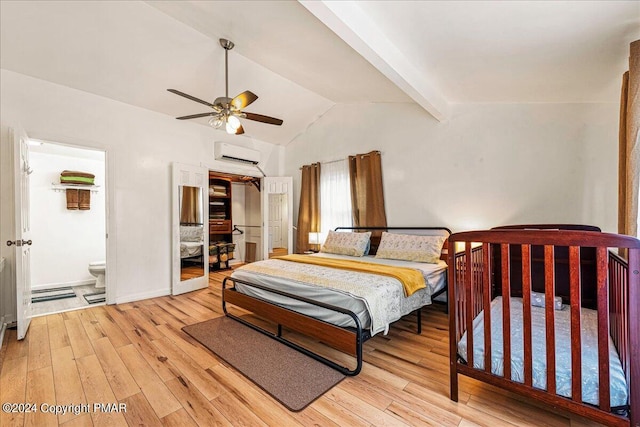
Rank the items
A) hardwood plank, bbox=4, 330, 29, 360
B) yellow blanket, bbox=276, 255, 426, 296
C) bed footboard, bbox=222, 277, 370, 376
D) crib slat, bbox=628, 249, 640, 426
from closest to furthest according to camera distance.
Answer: crib slat, bbox=628, 249, 640, 426 < bed footboard, bbox=222, 277, 370, 376 < hardwood plank, bbox=4, 330, 29, 360 < yellow blanket, bbox=276, 255, 426, 296

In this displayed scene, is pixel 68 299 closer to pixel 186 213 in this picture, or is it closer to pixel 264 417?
pixel 186 213

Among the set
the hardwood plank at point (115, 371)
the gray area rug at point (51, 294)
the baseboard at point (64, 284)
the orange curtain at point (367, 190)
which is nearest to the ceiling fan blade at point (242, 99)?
the orange curtain at point (367, 190)

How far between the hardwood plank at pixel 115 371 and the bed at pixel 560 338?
7.26ft

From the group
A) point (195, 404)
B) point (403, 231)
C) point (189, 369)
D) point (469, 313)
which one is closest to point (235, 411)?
point (195, 404)

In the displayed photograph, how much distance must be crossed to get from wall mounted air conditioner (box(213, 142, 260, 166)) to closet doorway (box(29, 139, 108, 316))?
1.72 meters

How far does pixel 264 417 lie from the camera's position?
171cm

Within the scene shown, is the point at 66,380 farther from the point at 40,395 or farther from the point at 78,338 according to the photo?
the point at 78,338

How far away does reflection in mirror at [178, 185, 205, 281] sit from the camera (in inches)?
178

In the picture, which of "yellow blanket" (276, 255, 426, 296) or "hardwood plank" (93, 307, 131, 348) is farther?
"hardwood plank" (93, 307, 131, 348)

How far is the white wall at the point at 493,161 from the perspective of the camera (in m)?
2.87

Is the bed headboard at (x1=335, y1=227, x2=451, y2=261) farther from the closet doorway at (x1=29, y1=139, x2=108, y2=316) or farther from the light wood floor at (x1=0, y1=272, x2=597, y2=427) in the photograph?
the closet doorway at (x1=29, y1=139, x2=108, y2=316)

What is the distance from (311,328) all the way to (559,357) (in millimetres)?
1640

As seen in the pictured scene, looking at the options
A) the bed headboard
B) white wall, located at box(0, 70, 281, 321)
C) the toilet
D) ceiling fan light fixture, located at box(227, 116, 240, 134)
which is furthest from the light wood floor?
ceiling fan light fixture, located at box(227, 116, 240, 134)

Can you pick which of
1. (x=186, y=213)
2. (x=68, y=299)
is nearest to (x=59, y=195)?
(x=68, y=299)
